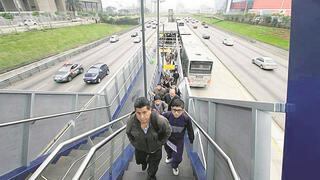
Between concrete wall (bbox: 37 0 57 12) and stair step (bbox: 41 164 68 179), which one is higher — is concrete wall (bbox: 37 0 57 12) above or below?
above

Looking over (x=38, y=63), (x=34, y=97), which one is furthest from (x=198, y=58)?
(x=38, y=63)

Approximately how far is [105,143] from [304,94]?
6.69 feet

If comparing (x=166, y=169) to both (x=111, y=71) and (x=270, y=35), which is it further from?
(x=111, y=71)

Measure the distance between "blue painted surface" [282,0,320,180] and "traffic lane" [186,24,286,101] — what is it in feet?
44.3

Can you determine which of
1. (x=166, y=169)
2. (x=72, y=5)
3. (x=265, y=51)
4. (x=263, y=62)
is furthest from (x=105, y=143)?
(x=72, y=5)

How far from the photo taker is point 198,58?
21266 millimetres

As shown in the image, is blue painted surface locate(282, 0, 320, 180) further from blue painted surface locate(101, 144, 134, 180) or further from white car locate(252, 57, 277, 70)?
white car locate(252, 57, 277, 70)

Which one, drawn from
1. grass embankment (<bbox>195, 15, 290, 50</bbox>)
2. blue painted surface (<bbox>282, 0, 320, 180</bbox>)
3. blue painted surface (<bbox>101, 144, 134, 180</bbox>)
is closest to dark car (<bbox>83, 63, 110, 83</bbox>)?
grass embankment (<bbox>195, 15, 290, 50</bbox>)

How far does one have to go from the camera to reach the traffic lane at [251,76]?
19.9m

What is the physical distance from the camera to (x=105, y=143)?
3.16 metres

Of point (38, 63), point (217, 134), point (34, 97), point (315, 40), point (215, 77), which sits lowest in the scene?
point (215, 77)

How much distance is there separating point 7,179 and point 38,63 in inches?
1174

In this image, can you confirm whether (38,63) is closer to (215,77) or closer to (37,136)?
(215,77)

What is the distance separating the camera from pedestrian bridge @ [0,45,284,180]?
2531mm
